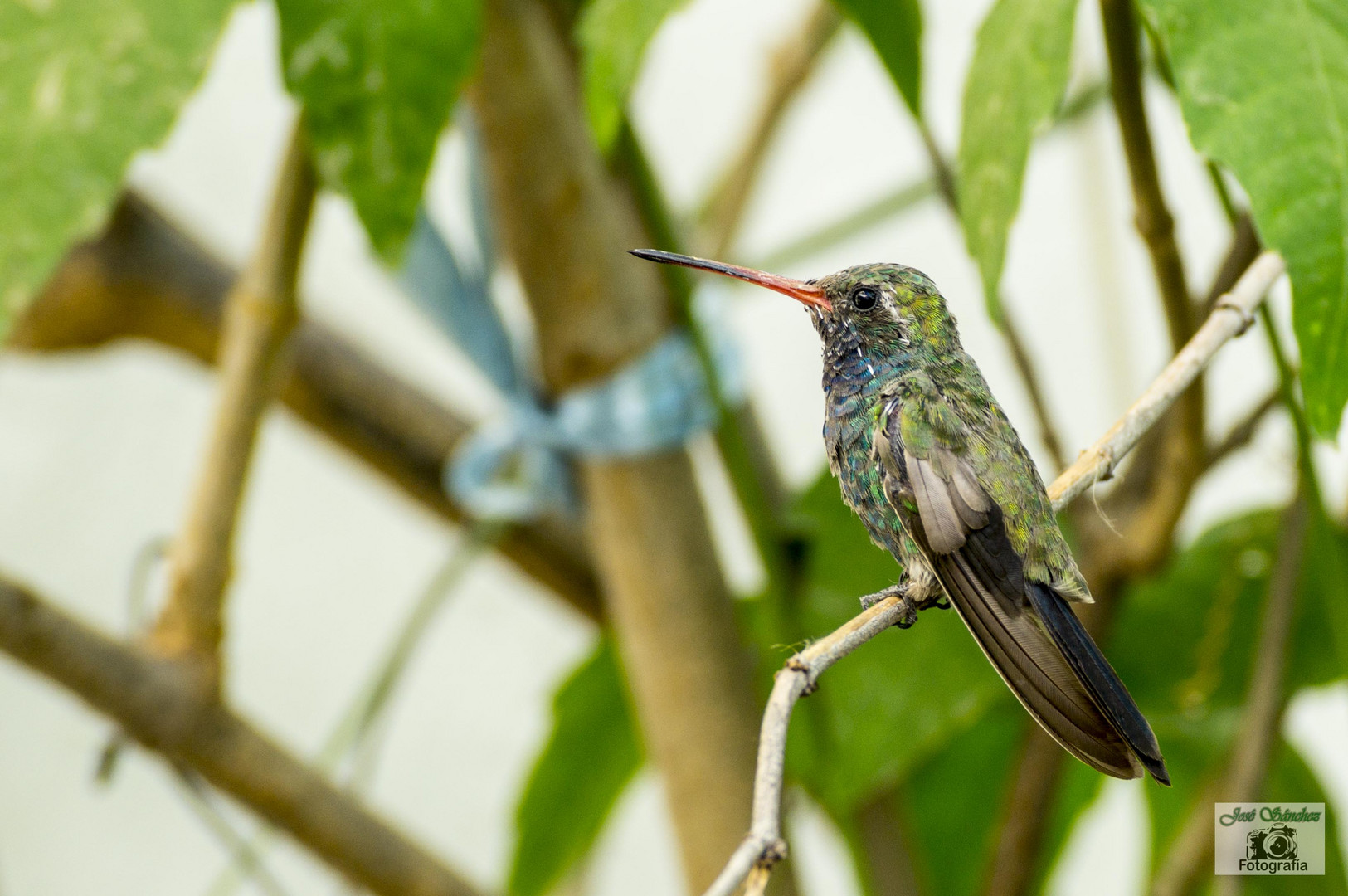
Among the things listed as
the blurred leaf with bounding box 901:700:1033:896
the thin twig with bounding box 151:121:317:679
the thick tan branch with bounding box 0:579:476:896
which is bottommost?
the blurred leaf with bounding box 901:700:1033:896

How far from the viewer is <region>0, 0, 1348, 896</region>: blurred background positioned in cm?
43

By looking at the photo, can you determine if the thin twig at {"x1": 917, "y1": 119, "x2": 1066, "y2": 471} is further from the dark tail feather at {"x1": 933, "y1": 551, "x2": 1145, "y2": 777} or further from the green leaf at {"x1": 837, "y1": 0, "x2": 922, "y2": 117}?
the dark tail feather at {"x1": 933, "y1": 551, "x2": 1145, "y2": 777}

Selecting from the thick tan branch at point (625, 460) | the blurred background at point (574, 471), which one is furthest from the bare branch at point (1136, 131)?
the thick tan branch at point (625, 460)

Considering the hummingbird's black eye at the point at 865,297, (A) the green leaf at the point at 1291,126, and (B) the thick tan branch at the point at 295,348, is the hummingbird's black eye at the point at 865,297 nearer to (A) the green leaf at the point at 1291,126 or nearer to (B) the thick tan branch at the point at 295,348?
(A) the green leaf at the point at 1291,126

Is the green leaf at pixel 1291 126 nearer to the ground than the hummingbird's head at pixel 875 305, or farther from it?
farther from it

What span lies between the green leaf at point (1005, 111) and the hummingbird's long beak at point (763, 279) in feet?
0.12

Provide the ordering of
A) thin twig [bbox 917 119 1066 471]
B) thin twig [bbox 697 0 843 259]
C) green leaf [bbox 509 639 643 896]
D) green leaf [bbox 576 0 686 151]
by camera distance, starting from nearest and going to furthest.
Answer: green leaf [bbox 576 0 686 151] < thin twig [bbox 917 119 1066 471] < green leaf [bbox 509 639 643 896] < thin twig [bbox 697 0 843 259]

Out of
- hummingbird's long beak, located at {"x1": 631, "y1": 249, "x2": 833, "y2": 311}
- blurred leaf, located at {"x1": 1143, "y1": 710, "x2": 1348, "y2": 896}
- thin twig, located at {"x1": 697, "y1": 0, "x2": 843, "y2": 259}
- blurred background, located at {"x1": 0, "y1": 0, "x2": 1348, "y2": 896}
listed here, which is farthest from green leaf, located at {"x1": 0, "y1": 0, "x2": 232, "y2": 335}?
thin twig, located at {"x1": 697, "y1": 0, "x2": 843, "y2": 259}

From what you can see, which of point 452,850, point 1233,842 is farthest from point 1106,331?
point 1233,842

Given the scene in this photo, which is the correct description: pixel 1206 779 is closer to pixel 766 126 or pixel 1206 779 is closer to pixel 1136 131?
pixel 1136 131

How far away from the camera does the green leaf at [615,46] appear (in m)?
0.26

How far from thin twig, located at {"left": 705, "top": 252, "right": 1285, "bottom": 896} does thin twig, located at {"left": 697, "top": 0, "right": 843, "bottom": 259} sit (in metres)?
0.77

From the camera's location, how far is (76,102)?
268mm

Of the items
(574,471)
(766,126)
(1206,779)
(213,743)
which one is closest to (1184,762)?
(1206,779)
